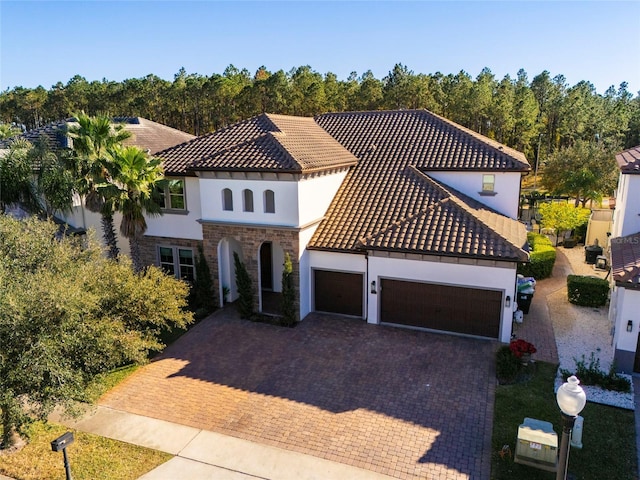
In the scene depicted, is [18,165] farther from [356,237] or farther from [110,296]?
[356,237]

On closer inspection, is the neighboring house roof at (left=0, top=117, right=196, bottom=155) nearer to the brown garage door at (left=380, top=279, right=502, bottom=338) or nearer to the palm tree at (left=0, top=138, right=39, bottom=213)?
the palm tree at (left=0, top=138, right=39, bottom=213)

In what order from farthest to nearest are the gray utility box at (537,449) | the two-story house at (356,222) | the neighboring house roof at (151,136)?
the neighboring house roof at (151,136) < the two-story house at (356,222) < the gray utility box at (537,449)

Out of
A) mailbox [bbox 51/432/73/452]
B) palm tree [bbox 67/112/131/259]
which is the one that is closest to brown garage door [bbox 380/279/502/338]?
palm tree [bbox 67/112/131/259]

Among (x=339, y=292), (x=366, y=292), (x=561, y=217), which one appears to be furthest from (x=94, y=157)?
(x=561, y=217)

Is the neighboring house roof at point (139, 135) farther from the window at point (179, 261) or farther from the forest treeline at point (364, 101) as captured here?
the forest treeline at point (364, 101)

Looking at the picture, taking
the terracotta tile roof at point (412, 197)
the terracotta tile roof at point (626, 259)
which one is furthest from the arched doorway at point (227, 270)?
the terracotta tile roof at point (626, 259)

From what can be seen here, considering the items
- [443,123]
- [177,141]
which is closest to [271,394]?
[443,123]

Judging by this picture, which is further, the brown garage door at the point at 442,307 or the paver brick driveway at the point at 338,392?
the brown garage door at the point at 442,307

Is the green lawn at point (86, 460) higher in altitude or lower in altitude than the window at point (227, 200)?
lower
